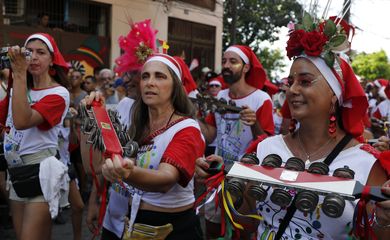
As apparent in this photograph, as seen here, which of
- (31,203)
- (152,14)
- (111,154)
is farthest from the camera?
(152,14)

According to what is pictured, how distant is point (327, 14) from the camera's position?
8.32ft

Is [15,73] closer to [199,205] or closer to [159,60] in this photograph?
[159,60]

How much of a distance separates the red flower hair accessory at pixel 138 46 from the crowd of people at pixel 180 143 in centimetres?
2

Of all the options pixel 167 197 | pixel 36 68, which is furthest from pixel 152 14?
pixel 167 197

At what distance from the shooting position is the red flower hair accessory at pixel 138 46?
4484mm

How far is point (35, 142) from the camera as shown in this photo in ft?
12.8

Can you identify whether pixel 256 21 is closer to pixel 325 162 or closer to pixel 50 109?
pixel 50 109

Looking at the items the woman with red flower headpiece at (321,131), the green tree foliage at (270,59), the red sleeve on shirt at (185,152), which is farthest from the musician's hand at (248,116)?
the green tree foliage at (270,59)

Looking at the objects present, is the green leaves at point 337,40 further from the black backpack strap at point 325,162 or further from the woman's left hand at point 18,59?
the woman's left hand at point 18,59

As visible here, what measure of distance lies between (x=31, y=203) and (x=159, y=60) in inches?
61.4

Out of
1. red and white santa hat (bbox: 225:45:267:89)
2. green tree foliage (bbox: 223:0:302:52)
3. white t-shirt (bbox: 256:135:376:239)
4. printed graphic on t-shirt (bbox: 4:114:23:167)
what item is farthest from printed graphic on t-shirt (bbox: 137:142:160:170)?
green tree foliage (bbox: 223:0:302:52)

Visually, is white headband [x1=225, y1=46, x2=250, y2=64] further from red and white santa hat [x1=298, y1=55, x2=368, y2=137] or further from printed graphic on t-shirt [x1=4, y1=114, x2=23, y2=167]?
red and white santa hat [x1=298, y1=55, x2=368, y2=137]

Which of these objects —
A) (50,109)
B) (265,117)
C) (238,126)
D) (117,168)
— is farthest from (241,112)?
(117,168)

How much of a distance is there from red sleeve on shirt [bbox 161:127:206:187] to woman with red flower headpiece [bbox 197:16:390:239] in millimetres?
400
